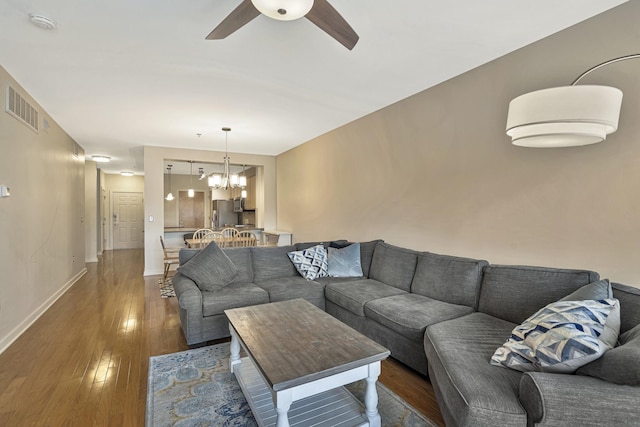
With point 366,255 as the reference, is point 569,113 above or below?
above

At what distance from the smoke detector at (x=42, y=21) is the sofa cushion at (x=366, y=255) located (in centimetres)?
349

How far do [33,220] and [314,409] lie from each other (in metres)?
3.91

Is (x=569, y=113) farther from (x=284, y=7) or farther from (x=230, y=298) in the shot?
(x=230, y=298)

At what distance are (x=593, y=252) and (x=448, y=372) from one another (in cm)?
151

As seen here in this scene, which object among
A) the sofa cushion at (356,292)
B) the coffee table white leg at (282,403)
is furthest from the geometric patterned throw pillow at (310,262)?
the coffee table white leg at (282,403)

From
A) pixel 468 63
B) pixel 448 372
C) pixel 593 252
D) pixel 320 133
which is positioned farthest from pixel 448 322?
pixel 320 133

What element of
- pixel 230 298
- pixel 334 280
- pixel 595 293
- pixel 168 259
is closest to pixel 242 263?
pixel 230 298

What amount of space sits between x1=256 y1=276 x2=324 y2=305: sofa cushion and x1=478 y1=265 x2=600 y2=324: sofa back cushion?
164cm

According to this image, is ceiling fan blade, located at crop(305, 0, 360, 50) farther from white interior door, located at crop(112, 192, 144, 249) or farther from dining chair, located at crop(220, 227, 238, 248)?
white interior door, located at crop(112, 192, 144, 249)

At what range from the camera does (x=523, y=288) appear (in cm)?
223

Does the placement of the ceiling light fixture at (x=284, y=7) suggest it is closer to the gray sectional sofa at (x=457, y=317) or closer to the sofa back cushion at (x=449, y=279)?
the gray sectional sofa at (x=457, y=317)

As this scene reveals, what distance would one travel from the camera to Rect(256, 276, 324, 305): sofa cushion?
325cm

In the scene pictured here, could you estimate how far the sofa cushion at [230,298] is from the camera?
114 inches

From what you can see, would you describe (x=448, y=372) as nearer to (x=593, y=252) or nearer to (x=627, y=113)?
(x=593, y=252)
